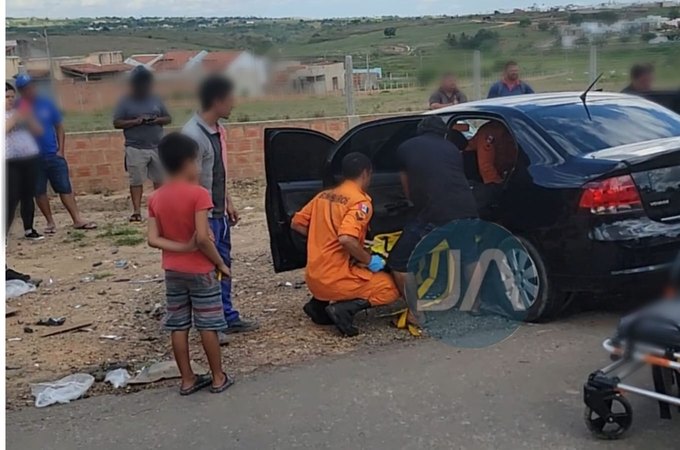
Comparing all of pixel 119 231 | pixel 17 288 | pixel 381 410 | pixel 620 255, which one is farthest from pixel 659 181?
pixel 119 231

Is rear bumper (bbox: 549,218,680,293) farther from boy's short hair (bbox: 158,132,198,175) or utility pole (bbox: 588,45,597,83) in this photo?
boy's short hair (bbox: 158,132,198,175)

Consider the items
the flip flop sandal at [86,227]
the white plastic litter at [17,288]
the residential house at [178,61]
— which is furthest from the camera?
the flip flop sandal at [86,227]

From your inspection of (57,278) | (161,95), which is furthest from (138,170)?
(161,95)

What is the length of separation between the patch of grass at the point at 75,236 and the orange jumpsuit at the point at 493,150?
477 cm

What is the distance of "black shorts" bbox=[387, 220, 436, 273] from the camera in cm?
557

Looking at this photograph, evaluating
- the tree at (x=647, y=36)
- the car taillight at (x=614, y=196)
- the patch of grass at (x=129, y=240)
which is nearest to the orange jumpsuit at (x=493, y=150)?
the car taillight at (x=614, y=196)

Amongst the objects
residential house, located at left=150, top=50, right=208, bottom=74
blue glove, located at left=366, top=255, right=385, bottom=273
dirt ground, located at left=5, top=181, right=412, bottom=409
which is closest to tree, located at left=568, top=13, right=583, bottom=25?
residential house, located at left=150, top=50, right=208, bottom=74

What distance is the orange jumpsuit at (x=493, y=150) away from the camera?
18.3 feet

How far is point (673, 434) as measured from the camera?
3871 millimetres

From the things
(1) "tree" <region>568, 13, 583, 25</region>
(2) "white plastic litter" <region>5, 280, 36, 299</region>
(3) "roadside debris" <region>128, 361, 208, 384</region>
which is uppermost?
(1) "tree" <region>568, 13, 583, 25</region>

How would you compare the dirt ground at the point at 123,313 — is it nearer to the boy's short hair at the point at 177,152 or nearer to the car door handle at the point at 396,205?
the car door handle at the point at 396,205

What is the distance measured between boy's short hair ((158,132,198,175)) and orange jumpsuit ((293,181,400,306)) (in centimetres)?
117

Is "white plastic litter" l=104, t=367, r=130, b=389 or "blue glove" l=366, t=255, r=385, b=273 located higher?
"blue glove" l=366, t=255, r=385, b=273

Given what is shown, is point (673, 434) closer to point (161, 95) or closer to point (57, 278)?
point (161, 95)
